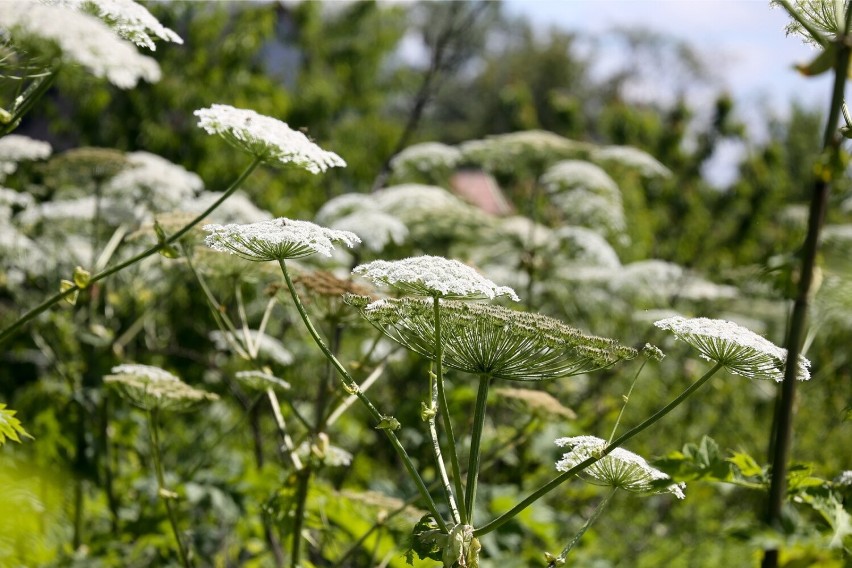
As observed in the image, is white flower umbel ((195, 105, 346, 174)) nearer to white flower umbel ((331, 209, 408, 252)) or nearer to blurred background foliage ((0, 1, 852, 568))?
blurred background foliage ((0, 1, 852, 568))

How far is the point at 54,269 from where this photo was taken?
205 inches

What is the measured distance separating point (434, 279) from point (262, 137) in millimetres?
616

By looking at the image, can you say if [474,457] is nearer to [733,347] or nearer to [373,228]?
[733,347]

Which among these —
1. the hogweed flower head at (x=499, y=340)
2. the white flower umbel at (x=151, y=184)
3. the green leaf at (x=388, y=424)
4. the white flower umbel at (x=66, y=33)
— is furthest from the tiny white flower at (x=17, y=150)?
the green leaf at (x=388, y=424)

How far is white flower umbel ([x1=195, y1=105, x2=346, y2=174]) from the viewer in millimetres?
2107

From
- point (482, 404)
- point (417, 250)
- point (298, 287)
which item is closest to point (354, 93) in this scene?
point (417, 250)

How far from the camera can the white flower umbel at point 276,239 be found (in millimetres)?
1948

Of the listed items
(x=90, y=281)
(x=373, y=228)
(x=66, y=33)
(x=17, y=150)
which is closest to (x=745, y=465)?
(x=90, y=281)

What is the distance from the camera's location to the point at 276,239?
1.93m

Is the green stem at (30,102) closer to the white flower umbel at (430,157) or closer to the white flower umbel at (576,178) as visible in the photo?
the white flower umbel at (576,178)

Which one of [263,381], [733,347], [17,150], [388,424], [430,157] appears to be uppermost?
[733,347]

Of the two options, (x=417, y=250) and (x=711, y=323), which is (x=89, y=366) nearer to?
(x=417, y=250)

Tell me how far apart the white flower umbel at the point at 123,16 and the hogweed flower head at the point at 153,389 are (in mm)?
993

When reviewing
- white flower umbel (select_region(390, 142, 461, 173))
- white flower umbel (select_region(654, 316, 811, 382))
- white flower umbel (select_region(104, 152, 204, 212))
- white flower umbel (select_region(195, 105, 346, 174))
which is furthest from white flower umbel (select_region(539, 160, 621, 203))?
white flower umbel (select_region(654, 316, 811, 382))
